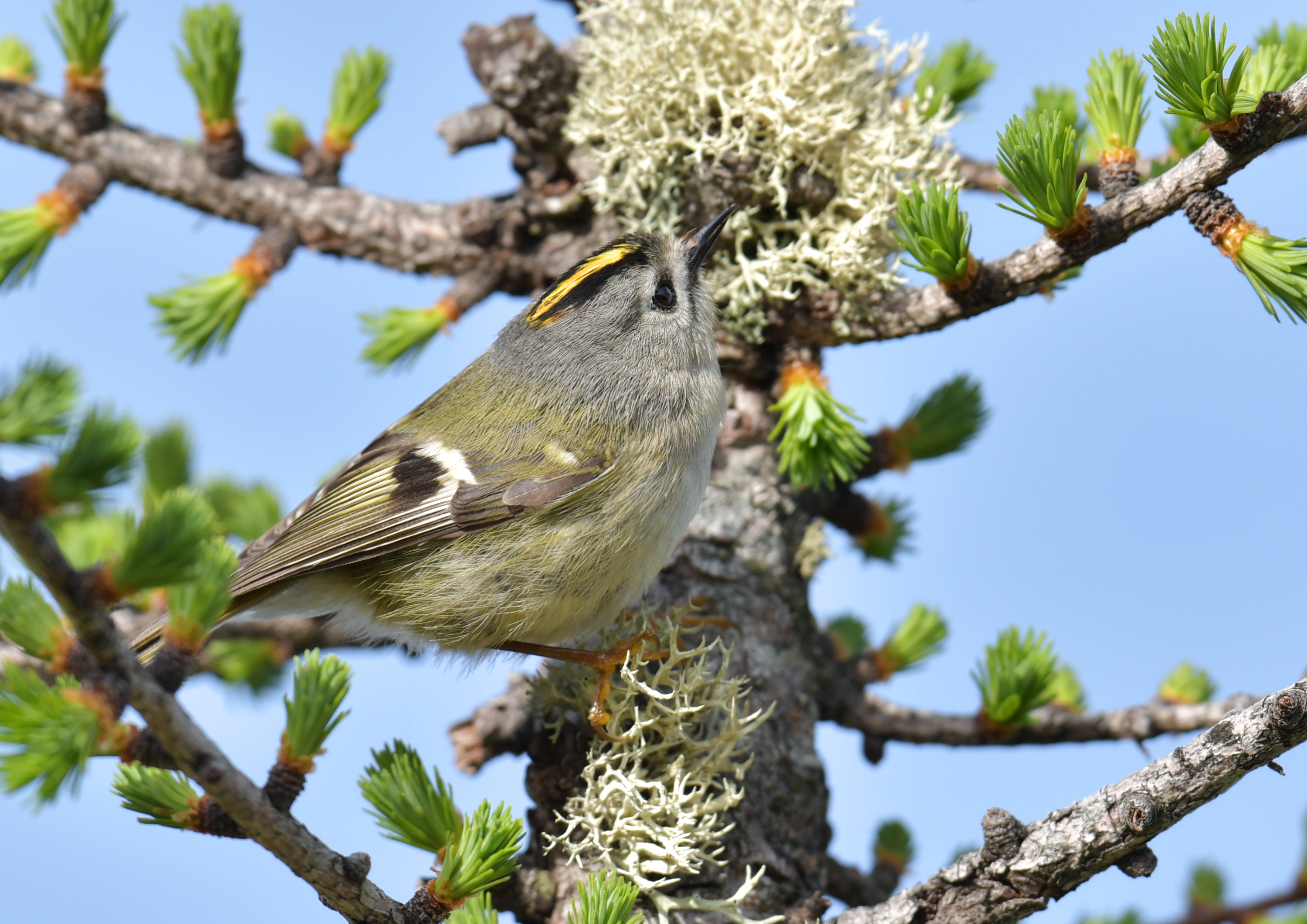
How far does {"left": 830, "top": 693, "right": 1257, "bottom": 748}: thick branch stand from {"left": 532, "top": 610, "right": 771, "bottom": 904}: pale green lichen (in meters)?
0.53

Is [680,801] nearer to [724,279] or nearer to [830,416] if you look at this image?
[830,416]

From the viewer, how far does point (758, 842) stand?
1807 mm

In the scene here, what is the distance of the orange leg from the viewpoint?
1726 mm

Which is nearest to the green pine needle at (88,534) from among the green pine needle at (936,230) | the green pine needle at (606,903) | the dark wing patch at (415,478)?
the dark wing patch at (415,478)

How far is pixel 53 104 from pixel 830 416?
184cm

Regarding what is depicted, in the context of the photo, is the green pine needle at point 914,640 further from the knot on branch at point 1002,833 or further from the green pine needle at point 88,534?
the green pine needle at point 88,534

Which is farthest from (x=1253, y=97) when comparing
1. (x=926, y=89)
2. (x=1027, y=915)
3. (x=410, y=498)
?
(x=410, y=498)

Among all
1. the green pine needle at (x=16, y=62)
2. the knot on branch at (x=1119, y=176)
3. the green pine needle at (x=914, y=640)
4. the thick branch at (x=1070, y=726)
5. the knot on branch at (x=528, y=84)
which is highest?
the green pine needle at (x=16, y=62)

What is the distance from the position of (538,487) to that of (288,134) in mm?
1185

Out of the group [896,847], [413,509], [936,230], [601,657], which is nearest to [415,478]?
[413,509]

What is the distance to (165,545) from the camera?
1.00 metres

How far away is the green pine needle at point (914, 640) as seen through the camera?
233 cm

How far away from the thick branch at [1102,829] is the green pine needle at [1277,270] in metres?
0.50

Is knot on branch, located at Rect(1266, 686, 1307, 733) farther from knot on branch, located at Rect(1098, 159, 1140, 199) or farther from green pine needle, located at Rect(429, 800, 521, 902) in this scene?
green pine needle, located at Rect(429, 800, 521, 902)
